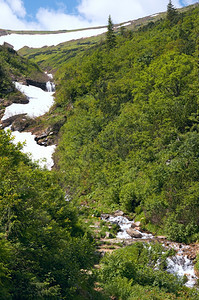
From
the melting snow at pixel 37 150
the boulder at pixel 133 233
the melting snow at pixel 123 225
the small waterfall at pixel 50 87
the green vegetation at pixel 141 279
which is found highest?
the small waterfall at pixel 50 87

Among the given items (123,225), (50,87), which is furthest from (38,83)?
(123,225)

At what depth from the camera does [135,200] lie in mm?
20500

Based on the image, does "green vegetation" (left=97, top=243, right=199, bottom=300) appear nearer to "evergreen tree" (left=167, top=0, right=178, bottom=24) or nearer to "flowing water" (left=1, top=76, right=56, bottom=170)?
"flowing water" (left=1, top=76, right=56, bottom=170)

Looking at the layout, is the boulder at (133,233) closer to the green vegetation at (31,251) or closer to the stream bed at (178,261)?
the stream bed at (178,261)

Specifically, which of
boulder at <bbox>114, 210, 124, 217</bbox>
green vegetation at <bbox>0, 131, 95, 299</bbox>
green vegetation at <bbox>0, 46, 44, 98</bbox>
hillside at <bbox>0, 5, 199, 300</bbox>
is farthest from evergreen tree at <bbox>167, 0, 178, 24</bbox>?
green vegetation at <bbox>0, 131, 95, 299</bbox>

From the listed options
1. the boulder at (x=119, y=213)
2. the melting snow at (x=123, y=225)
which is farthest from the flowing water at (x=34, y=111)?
the melting snow at (x=123, y=225)

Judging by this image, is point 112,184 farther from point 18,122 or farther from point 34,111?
point 34,111

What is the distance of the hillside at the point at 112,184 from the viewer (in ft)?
30.4

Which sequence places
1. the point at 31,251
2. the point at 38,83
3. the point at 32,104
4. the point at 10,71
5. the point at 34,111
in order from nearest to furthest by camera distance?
1. the point at 31,251
2. the point at 34,111
3. the point at 32,104
4. the point at 10,71
5. the point at 38,83

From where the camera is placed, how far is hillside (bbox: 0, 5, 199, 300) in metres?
9.26

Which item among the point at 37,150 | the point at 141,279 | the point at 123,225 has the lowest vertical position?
the point at 123,225

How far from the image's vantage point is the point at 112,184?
23.4 m

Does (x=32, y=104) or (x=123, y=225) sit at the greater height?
(x=32, y=104)

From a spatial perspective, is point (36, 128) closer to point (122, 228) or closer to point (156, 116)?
point (156, 116)
